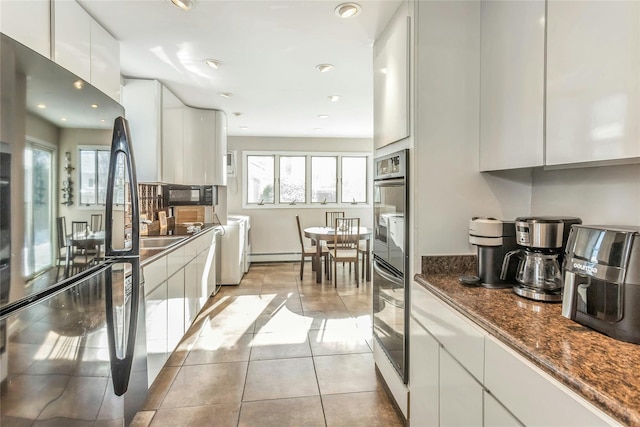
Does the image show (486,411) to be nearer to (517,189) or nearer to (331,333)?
(517,189)

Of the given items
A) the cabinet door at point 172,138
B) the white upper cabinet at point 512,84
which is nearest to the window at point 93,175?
the white upper cabinet at point 512,84

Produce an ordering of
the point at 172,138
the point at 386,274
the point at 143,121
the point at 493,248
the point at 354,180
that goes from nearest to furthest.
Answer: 1. the point at 493,248
2. the point at 386,274
3. the point at 143,121
4. the point at 172,138
5. the point at 354,180

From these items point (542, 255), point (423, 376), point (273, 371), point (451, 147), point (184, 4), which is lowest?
point (273, 371)

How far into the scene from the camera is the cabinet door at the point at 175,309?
8.20ft

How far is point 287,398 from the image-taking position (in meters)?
2.17

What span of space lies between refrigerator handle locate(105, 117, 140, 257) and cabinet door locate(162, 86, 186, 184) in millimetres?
1838

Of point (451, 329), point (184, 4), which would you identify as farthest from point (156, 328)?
point (184, 4)

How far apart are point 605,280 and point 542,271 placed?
0.40m

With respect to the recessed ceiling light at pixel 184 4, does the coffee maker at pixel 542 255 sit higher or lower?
lower

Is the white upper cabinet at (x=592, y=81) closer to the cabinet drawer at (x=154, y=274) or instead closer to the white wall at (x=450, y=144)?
the white wall at (x=450, y=144)

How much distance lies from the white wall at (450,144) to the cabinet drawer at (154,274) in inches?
60.6

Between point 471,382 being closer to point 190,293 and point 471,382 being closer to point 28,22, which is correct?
point 28,22

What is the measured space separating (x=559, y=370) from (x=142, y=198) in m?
3.71

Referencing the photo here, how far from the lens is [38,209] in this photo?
0.90 m
